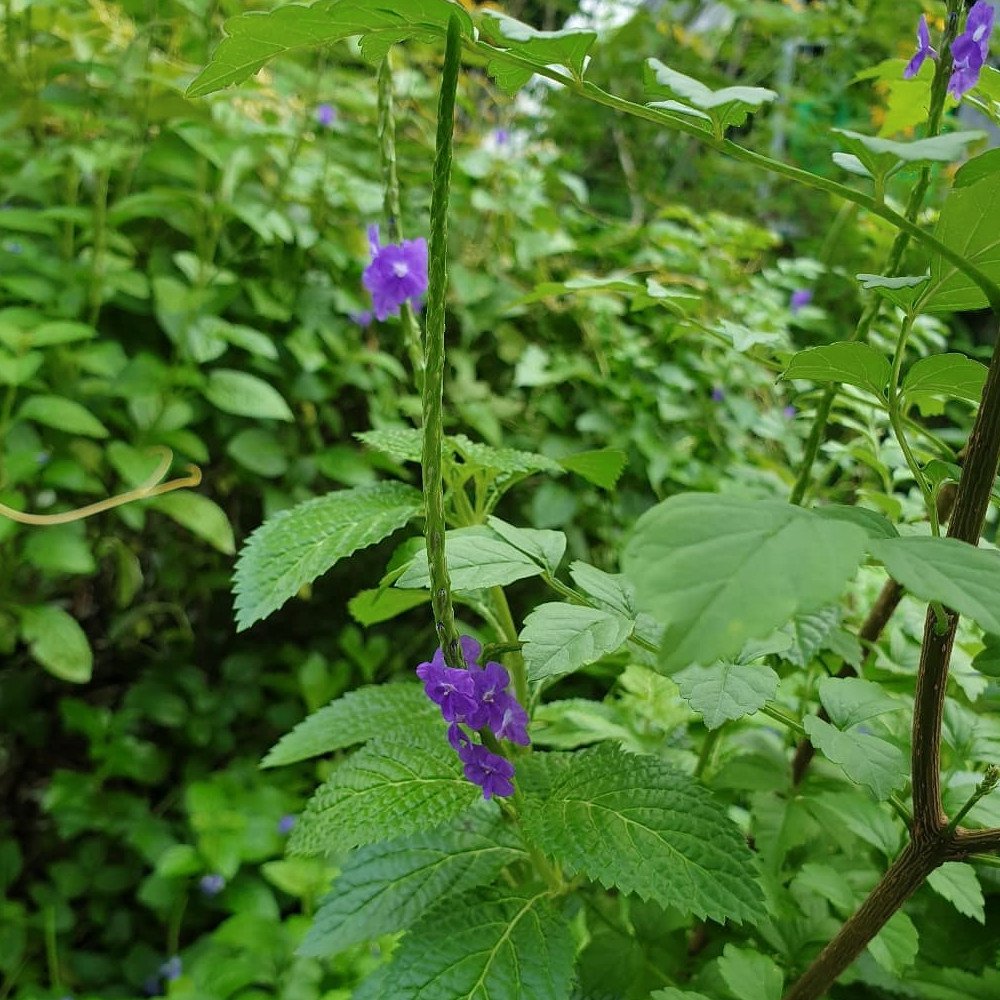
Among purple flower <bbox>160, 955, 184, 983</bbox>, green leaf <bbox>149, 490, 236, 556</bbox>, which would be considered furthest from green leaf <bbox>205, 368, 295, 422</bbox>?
purple flower <bbox>160, 955, 184, 983</bbox>

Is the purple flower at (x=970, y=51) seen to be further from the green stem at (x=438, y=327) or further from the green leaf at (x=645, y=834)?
the green leaf at (x=645, y=834)

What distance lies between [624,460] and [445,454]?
12cm

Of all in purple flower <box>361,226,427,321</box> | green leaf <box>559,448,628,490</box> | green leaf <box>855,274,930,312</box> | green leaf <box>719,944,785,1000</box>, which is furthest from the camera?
A: purple flower <box>361,226,427,321</box>

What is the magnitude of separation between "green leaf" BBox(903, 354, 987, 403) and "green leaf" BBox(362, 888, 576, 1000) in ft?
1.11

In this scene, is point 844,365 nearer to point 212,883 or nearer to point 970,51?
point 970,51

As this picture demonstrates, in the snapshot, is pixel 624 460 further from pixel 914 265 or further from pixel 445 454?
pixel 914 265

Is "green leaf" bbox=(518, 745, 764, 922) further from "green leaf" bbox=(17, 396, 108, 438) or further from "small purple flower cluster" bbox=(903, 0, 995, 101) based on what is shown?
"green leaf" bbox=(17, 396, 108, 438)

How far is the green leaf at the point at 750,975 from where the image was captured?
1.57 feet

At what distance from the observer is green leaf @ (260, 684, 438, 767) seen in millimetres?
568

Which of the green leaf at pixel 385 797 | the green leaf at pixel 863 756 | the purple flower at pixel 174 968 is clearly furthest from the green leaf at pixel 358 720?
the purple flower at pixel 174 968

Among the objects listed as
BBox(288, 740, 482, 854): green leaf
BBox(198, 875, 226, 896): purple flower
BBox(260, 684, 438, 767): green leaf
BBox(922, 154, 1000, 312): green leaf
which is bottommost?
BBox(198, 875, 226, 896): purple flower

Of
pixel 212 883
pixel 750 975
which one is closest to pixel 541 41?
pixel 750 975

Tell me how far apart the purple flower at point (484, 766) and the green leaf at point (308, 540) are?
0.12 metres

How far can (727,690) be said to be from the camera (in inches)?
16.6
